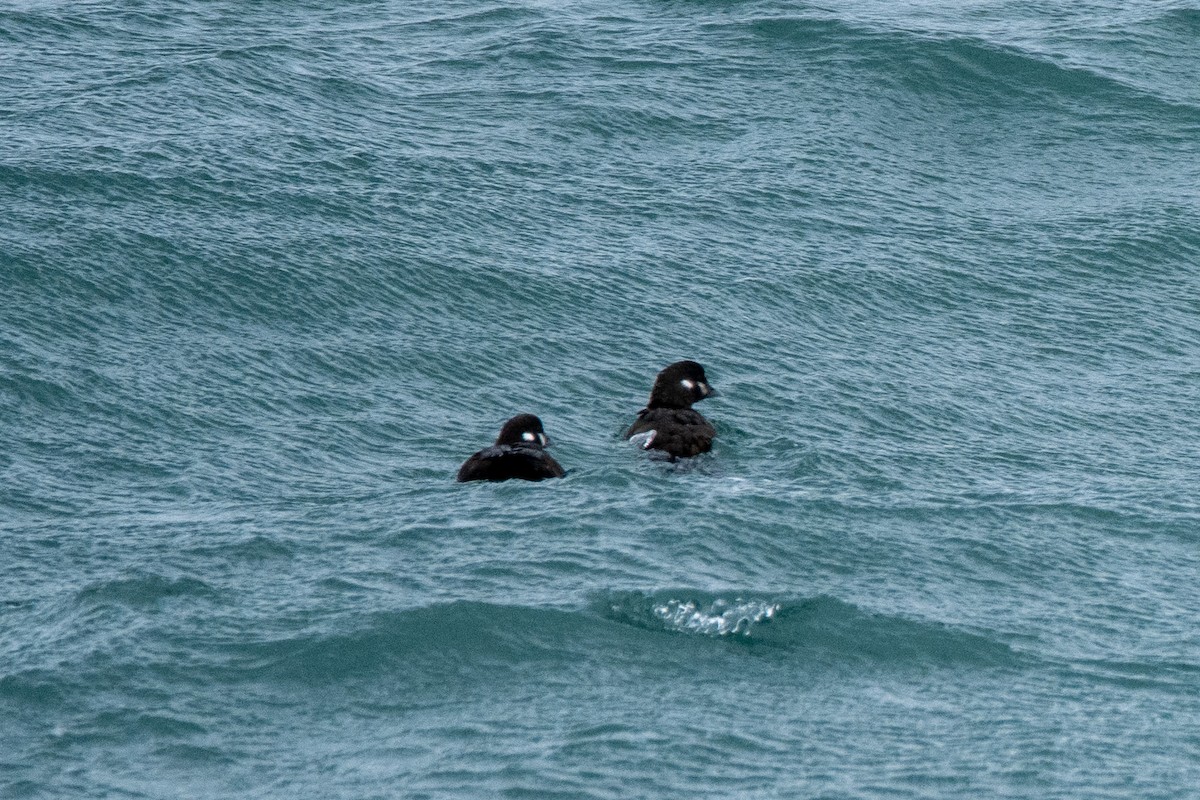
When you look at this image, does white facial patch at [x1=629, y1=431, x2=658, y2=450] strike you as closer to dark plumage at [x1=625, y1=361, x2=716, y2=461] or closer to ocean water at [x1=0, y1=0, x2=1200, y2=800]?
dark plumage at [x1=625, y1=361, x2=716, y2=461]

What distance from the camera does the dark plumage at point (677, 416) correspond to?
38.5 ft

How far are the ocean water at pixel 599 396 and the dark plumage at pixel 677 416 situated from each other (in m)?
0.22

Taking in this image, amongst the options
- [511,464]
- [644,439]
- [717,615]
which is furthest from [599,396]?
[717,615]

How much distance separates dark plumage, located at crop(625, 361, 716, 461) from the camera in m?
11.8

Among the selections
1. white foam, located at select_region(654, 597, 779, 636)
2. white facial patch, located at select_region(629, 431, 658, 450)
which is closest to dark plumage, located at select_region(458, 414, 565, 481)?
white facial patch, located at select_region(629, 431, 658, 450)

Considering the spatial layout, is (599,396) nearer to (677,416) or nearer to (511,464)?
(677,416)

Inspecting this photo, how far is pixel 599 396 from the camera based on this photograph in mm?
13406

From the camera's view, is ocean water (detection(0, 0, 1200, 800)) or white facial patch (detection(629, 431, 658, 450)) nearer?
ocean water (detection(0, 0, 1200, 800))

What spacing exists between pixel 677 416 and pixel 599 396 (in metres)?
1.52

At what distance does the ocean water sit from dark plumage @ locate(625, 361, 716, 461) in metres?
0.22

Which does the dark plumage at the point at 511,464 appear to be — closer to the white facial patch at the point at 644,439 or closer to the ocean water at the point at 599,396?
the ocean water at the point at 599,396

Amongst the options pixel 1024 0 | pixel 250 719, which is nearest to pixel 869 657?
pixel 250 719

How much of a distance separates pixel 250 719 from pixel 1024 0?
17.6 meters

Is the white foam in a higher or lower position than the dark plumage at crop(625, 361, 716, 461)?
lower
